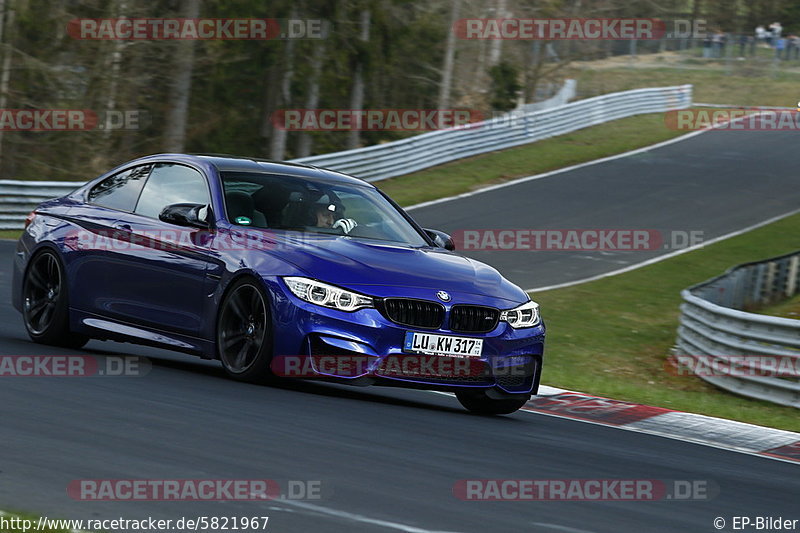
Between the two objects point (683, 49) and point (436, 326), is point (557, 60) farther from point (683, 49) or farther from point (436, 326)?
point (436, 326)

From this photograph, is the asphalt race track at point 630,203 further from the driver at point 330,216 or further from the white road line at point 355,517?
the white road line at point 355,517

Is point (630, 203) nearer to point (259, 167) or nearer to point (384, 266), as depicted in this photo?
point (259, 167)

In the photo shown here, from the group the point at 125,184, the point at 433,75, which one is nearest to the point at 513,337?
the point at 125,184

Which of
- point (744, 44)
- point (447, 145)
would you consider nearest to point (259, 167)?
point (447, 145)

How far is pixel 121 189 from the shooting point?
10.0m

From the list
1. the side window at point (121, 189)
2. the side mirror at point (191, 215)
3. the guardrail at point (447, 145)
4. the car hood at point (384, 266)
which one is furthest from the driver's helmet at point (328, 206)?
the guardrail at point (447, 145)

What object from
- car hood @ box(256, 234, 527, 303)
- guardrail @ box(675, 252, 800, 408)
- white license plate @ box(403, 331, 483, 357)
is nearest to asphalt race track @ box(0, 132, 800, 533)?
white license plate @ box(403, 331, 483, 357)

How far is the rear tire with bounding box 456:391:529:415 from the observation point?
9.14 m

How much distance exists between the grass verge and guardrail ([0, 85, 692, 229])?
336 inches

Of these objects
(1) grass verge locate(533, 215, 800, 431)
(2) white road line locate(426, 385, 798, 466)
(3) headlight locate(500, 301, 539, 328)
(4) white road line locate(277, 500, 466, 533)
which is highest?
(3) headlight locate(500, 301, 539, 328)

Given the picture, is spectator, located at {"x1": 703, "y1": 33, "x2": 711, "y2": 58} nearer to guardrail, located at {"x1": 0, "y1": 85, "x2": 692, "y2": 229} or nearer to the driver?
Answer: guardrail, located at {"x1": 0, "y1": 85, "x2": 692, "y2": 229}

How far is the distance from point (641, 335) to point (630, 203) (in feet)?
38.8

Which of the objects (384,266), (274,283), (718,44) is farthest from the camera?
(718,44)

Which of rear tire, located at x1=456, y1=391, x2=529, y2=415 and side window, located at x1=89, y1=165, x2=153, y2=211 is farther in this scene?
side window, located at x1=89, y1=165, x2=153, y2=211
